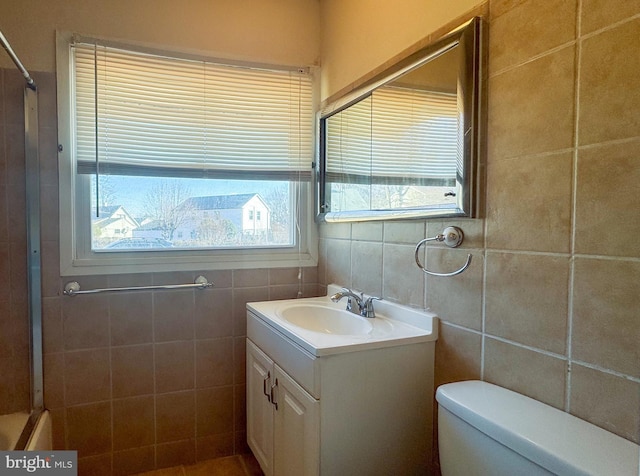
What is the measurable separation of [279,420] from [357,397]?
44cm

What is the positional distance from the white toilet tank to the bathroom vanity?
24 centimetres

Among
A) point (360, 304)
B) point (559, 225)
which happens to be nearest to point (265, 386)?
point (360, 304)

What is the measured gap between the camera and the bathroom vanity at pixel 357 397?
1.30 meters

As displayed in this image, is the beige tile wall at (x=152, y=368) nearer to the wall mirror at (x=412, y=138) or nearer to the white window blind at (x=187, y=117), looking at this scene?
the white window blind at (x=187, y=117)

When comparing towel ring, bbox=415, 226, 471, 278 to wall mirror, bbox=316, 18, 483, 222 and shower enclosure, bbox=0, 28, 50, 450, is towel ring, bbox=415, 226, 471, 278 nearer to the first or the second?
wall mirror, bbox=316, 18, 483, 222

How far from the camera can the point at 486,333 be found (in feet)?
4.04

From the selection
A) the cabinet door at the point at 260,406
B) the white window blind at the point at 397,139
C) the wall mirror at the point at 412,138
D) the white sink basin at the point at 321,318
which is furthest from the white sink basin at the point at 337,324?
the white window blind at the point at 397,139

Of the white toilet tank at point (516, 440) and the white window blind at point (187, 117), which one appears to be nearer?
the white toilet tank at point (516, 440)

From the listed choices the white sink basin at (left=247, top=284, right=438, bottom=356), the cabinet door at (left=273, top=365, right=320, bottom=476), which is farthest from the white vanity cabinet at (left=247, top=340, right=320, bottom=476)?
the white sink basin at (left=247, top=284, right=438, bottom=356)

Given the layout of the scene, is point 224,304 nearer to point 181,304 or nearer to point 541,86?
point 181,304

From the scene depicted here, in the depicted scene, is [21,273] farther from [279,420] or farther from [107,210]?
[279,420]

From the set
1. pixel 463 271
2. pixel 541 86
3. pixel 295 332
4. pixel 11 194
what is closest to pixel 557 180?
pixel 541 86

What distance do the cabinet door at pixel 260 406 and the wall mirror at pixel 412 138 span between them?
760 mm

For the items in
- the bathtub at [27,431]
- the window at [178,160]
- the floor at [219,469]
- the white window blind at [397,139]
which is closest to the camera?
the white window blind at [397,139]
